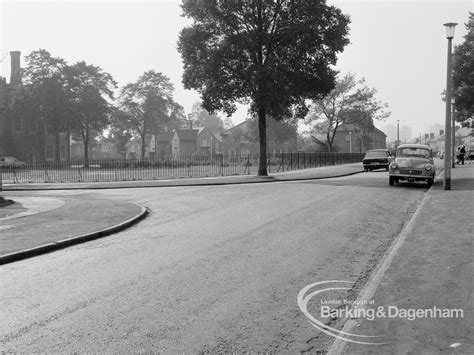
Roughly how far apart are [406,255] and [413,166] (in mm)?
12853

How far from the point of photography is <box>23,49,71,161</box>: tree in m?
60.9

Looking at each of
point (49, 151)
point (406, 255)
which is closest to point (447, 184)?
point (406, 255)

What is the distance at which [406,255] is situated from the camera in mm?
7242

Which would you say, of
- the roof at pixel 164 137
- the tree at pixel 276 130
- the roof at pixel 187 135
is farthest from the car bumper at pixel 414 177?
the roof at pixel 164 137

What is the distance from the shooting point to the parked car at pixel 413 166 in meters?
18.9

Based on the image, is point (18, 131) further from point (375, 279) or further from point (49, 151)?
point (375, 279)

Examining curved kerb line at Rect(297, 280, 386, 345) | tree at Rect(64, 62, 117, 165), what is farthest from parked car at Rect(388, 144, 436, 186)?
tree at Rect(64, 62, 117, 165)

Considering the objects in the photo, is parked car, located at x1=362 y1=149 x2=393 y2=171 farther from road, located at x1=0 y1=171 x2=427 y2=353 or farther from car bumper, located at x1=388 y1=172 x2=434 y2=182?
road, located at x1=0 y1=171 x2=427 y2=353

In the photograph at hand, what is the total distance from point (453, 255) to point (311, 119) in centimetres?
6312

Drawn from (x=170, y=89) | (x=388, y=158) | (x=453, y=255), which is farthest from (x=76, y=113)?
(x=453, y=255)

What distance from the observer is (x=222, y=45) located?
2827 centimetres

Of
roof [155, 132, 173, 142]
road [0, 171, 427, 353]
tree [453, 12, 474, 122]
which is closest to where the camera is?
road [0, 171, 427, 353]

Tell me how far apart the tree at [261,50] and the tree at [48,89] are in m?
37.1

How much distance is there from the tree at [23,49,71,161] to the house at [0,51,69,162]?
3.96 feet
